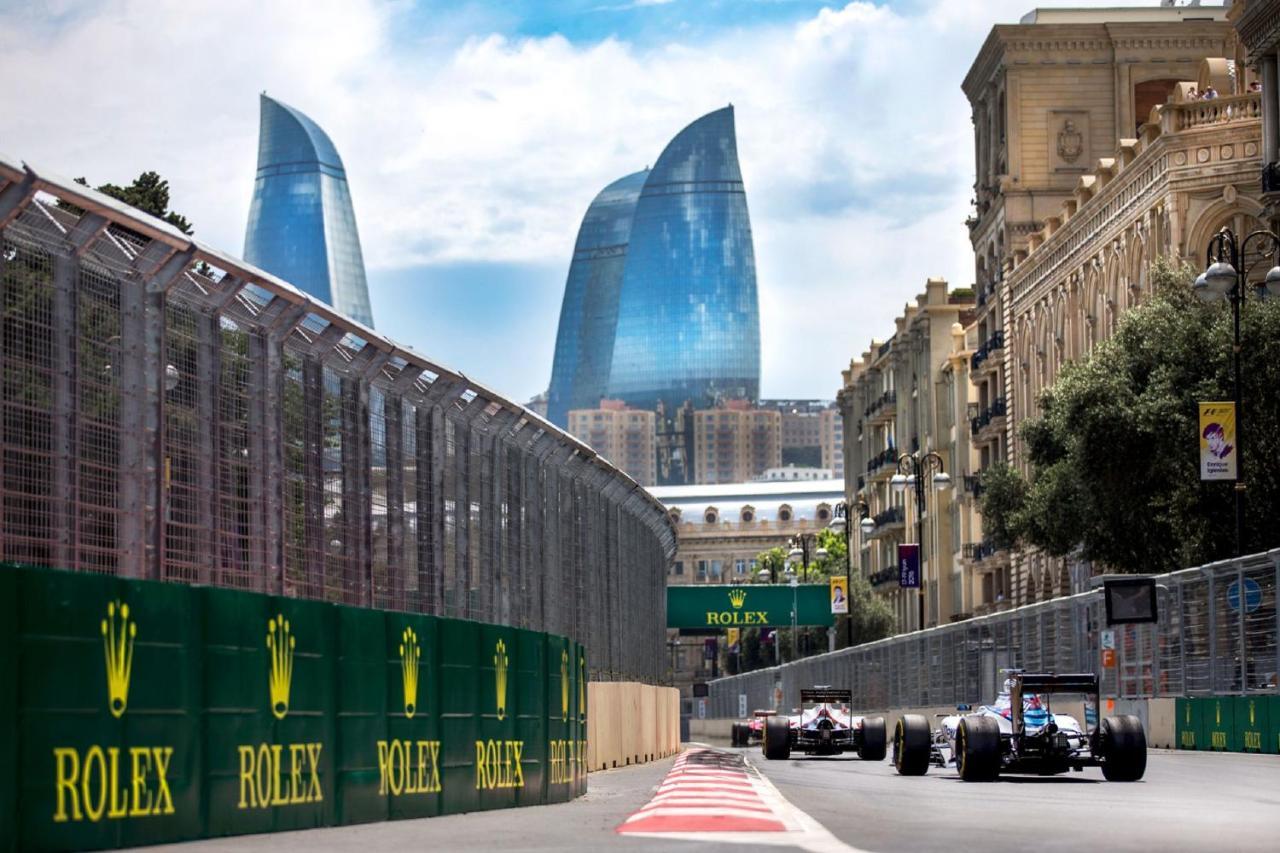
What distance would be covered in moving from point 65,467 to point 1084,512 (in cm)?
3803

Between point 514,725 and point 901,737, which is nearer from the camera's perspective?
point 514,725

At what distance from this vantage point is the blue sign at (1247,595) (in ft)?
99.4

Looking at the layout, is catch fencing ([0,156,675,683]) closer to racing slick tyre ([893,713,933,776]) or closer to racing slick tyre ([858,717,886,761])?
racing slick tyre ([893,713,933,776])

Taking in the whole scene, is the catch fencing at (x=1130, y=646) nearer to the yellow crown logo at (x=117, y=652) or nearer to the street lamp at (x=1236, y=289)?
the street lamp at (x=1236, y=289)

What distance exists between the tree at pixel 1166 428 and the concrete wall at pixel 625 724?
33.6 feet

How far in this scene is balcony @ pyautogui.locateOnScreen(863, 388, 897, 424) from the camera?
11588cm

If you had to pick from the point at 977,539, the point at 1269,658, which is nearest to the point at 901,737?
the point at 1269,658

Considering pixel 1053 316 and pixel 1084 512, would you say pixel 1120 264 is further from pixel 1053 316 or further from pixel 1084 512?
pixel 1084 512

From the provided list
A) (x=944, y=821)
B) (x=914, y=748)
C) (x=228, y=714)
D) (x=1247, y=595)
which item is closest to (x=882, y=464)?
(x=1247, y=595)

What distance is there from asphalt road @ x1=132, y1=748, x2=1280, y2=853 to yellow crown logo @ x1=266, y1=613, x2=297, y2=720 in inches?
32.5

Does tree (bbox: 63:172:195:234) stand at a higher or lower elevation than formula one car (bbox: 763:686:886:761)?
higher

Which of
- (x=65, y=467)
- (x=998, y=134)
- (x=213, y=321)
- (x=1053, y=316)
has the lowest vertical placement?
(x=65, y=467)

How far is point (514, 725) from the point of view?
19484 mm

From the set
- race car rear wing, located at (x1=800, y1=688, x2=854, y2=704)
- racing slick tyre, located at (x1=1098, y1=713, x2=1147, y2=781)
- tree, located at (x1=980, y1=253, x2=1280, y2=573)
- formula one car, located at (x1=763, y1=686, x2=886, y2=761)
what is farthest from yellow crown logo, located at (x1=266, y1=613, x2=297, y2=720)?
tree, located at (x1=980, y1=253, x2=1280, y2=573)
